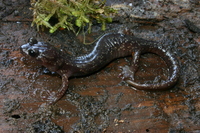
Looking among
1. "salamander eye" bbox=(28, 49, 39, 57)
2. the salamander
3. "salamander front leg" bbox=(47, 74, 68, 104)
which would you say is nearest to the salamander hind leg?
the salamander

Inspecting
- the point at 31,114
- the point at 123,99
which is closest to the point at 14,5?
the point at 31,114

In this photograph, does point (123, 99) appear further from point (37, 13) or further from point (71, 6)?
point (37, 13)

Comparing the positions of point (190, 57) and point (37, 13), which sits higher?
point (37, 13)

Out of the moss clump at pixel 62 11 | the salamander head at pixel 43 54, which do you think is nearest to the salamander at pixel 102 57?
the salamander head at pixel 43 54

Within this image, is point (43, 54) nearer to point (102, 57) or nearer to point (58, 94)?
point (58, 94)

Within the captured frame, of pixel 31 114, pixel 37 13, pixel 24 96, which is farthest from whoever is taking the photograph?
pixel 37 13

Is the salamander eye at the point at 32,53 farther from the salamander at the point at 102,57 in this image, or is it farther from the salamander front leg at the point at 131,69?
the salamander front leg at the point at 131,69

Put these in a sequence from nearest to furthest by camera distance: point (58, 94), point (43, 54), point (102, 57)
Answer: point (58, 94)
point (43, 54)
point (102, 57)

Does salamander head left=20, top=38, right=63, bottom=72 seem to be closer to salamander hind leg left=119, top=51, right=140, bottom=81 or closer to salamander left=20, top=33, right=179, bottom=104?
salamander left=20, top=33, right=179, bottom=104

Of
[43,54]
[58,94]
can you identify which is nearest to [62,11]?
[43,54]
